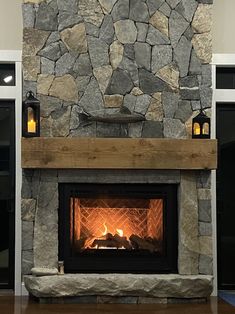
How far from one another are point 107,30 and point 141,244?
2064 millimetres

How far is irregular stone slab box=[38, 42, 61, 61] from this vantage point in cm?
510

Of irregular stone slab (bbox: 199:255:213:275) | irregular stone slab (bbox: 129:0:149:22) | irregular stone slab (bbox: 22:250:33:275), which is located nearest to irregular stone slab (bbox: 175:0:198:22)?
irregular stone slab (bbox: 129:0:149:22)

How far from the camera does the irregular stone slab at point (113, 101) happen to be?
5.12 meters

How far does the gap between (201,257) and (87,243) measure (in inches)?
42.6

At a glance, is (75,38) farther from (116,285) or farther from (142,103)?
(116,285)

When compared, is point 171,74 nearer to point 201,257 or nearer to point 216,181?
point 216,181

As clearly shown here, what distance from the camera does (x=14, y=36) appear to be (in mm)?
5543

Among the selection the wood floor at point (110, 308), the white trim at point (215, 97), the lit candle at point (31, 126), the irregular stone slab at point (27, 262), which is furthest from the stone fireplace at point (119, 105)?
the white trim at point (215, 97)

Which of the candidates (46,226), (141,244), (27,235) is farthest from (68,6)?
(141,244)

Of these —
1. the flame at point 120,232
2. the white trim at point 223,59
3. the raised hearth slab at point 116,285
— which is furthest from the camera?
the white trim at point 223,59

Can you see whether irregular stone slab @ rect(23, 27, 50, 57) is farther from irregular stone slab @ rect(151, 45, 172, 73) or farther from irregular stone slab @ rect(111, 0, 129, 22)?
irregular stone slab @ rect(151, 45, 172, 73)

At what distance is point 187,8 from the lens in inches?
205

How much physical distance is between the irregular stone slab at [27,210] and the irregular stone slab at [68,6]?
1818 mm

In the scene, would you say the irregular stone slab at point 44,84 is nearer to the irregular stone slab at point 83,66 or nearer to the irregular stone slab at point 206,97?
the irregular stone slab at point 83,66
